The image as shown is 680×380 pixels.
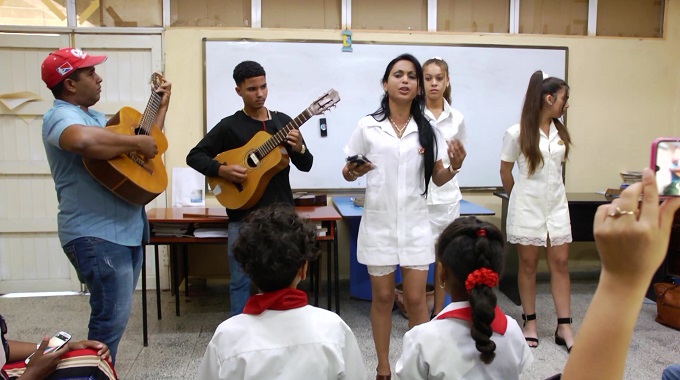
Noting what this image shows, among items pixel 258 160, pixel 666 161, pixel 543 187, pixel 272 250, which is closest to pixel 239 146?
pixel 258 160

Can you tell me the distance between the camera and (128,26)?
12.7 feet

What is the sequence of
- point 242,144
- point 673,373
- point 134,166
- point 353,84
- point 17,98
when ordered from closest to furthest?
point 673,373, point 134,166, point 242,144, point 17,98, point 353,84

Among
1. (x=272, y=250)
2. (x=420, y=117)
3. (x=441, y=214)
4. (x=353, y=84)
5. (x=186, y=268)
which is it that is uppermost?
(x=353, y=84)

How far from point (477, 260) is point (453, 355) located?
248 millimetres

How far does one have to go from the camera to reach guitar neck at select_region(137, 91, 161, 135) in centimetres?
221

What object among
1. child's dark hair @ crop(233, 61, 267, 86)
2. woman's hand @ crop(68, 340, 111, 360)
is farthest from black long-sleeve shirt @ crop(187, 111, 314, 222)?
woman's hand @ crop(68, 340, 111, 360)

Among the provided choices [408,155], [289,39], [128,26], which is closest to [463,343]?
[408,155]

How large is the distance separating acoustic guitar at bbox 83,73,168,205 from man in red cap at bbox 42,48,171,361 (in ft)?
0.15

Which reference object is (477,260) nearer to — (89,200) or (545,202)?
(89,200)

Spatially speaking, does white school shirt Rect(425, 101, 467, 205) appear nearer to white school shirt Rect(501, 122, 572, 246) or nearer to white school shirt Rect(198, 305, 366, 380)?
white school shirt Rect(501, 122, 572, 246)

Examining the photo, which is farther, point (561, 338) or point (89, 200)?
point (561, 338)

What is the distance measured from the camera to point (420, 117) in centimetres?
228

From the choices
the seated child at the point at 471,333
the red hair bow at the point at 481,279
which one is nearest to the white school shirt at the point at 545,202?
the seated child at the point at 471,333

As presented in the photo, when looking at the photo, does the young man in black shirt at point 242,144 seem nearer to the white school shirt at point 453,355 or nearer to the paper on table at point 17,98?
the white school shirt at point 453,355
